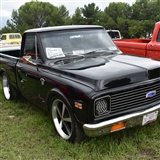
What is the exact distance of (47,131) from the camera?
154 inches

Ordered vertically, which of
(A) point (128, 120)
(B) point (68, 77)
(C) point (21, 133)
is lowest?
(C) point (21, 133)

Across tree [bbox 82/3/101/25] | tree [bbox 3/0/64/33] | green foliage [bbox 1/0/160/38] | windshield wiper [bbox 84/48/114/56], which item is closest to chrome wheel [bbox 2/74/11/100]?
windshield wiper [bbox 84/48/114/56]

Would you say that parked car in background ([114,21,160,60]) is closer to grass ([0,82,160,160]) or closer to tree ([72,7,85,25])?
grass ([0,82,160,160])

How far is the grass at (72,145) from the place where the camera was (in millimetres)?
3133

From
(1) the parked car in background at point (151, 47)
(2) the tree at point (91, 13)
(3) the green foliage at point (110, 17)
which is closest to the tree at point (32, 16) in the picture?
(3) the green foliage at point (110, 17)

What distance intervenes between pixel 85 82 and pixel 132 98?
2.15 ft

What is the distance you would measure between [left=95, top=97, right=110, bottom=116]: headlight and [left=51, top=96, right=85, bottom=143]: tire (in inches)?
15.8

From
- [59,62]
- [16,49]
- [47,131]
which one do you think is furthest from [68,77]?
[16,49]

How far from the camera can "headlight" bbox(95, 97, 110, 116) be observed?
112 inches

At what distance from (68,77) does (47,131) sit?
3.90ft

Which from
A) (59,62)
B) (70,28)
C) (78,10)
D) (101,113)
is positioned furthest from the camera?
(78,10)

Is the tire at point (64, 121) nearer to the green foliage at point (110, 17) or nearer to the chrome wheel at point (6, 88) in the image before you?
the chrome wheel at point (6, 88)

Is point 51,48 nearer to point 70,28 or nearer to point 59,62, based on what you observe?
point 59,62

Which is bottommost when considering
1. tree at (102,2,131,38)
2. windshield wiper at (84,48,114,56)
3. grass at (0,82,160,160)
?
grass at (0,82,160,160)
